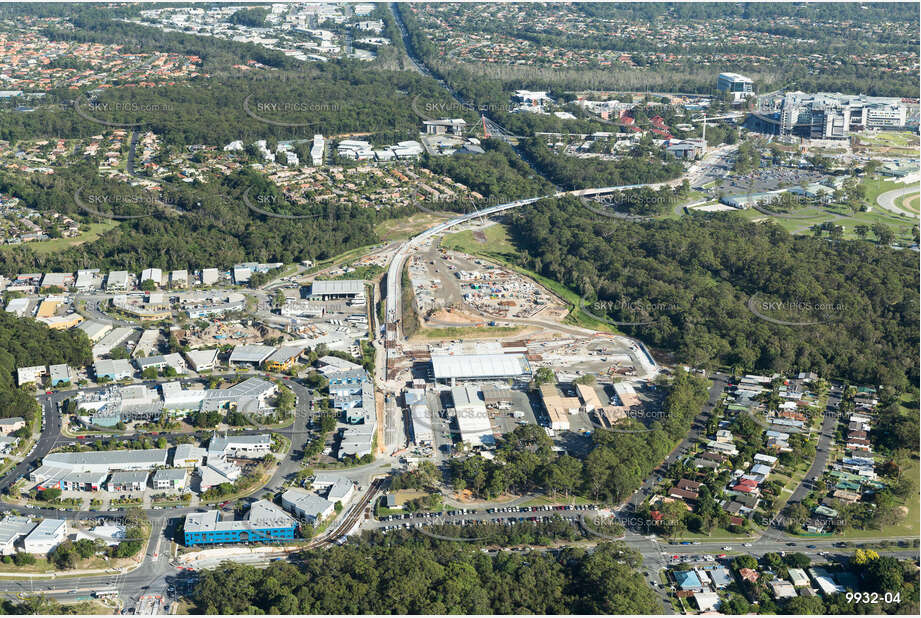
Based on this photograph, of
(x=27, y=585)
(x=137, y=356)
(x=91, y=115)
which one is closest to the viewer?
(x=27, y=585)

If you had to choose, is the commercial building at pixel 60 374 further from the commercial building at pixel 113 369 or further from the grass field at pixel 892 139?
the grass field at pixel 892 139

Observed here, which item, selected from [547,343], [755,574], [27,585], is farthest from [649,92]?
[27,585]

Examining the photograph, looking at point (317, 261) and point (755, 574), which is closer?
point (755, 574)

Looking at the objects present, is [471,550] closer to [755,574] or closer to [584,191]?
[755,574]

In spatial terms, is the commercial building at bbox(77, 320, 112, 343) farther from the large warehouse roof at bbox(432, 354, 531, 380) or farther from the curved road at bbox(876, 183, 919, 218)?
the curved road at bbox(876, 183, 919, 218)

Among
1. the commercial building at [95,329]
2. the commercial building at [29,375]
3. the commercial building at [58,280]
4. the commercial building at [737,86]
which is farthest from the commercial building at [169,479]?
the commercial building at [737,86]

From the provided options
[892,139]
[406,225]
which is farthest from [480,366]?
[892,139]

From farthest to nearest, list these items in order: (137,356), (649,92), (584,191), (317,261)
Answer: (649,92) < (584,191) < (317,261) < (137,356)

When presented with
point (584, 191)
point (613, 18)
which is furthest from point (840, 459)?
point (613, 18)
